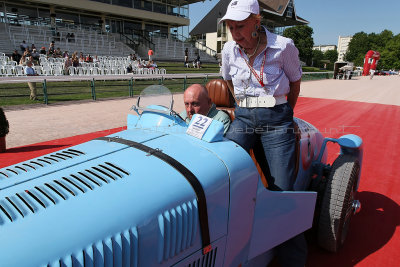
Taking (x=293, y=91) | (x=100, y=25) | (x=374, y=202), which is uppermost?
(x=100, y=25)

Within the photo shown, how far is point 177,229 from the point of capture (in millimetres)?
1330

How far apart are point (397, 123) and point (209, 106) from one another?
825 cm

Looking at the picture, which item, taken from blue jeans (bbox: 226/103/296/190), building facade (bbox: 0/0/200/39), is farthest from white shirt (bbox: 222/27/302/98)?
building facade (bbox: 0/0/200/39)

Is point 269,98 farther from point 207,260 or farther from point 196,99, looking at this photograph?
point 207,260

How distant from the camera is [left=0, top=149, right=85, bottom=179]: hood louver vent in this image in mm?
1472

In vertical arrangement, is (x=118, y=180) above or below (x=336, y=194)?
above

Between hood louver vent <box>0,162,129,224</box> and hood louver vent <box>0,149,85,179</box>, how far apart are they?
0.28 m

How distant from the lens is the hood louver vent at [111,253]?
102 centimetres

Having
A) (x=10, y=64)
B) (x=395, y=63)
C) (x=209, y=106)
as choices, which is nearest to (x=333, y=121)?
(x=209, y=106)

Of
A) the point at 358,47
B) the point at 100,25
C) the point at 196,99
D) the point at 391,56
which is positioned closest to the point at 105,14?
the point at 100,25

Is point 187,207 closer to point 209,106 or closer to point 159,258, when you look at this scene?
point 159,258

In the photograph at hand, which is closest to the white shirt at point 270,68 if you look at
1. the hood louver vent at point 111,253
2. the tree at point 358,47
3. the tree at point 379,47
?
the hood louver vent at point 111,253

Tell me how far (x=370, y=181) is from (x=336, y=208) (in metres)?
2.16

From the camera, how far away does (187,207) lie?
4.47ft
